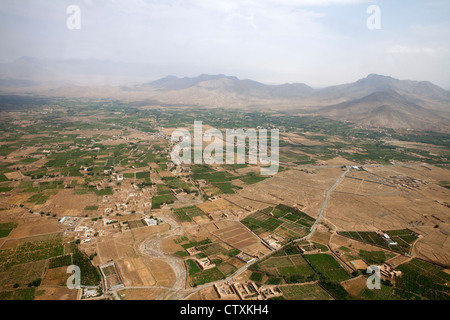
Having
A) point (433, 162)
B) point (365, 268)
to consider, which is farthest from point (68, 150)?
point (433, 162)

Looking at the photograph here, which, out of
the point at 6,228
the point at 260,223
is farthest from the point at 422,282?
the point at 6,228

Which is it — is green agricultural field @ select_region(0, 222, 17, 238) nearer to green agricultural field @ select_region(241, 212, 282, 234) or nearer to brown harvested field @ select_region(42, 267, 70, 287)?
brown harvested field @ select_region(42, 267, 70, 287)

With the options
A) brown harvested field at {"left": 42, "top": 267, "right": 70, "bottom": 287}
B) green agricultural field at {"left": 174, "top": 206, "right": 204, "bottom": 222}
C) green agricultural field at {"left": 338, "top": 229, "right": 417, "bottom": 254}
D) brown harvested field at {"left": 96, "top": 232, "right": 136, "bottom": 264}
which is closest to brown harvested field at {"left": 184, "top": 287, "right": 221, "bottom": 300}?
brown harvested field at {"left": 96, "top": 232, "right": 136, "bottom": 264}

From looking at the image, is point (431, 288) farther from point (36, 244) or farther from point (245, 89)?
point (245, 89)

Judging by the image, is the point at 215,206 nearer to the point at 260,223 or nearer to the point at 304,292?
the point at 260,223

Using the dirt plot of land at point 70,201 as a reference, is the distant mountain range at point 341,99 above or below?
above

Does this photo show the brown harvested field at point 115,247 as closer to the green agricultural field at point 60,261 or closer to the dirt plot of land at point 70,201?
the green agricultural field at point 60,261

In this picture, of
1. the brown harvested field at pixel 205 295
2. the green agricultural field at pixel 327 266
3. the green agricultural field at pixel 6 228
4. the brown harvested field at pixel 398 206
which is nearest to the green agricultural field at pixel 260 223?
the green agricultural field at pixel 327 266
